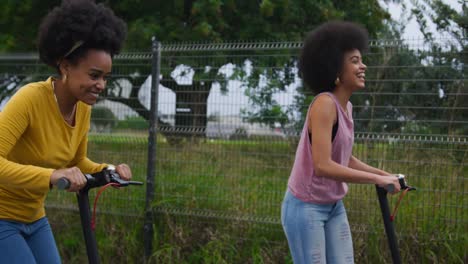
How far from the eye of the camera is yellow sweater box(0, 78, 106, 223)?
2.77 meters

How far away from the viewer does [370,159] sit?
550 cm

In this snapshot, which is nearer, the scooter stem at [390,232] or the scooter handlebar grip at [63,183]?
the scooter handlebar grip at [63,183]

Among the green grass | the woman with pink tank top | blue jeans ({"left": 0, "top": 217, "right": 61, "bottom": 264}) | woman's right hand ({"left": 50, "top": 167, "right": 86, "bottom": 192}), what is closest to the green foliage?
the green grass

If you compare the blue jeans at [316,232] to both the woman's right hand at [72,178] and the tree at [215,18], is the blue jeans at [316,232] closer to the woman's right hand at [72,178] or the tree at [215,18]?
the woman's right hand at [72,178]

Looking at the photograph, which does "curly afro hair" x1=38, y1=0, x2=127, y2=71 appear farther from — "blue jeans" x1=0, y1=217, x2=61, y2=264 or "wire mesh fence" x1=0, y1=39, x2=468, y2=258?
"wire mesh fence" x1=0, y1=39, x2=468, y2=258

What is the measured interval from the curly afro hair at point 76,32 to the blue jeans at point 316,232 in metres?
1.20

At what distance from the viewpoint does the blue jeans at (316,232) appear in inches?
131

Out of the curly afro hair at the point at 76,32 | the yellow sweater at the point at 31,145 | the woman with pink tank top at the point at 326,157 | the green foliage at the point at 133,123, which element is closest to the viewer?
the yellow sweater at the point at 31,145

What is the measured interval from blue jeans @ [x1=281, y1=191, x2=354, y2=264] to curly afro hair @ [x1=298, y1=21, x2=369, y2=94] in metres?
0.61

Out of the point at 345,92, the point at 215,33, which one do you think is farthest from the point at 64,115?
the point at 215,33

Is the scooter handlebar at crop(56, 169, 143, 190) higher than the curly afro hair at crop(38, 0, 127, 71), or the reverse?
the curly afro hair at crop(38, 0, 127, 71)

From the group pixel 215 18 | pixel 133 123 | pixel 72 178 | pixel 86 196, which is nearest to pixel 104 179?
pixel 86 196

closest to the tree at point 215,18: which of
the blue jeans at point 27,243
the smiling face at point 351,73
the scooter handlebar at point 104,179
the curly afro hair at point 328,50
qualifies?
the curly afro hair at point 328,50

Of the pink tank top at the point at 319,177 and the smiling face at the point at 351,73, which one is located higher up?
the smiling face at the point at 351,73
